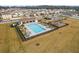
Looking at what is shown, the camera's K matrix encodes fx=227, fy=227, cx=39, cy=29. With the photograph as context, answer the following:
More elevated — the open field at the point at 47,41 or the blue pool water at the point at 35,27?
the blue pool water at the point at 35,27

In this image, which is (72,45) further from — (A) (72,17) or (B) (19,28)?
(B) (19,28)

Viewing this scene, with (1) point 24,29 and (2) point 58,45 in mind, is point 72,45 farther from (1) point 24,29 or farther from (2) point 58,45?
(1) point 24,29

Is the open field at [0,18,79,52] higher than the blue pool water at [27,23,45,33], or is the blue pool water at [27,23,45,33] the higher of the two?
the blue pool water at [27,23,45,33]

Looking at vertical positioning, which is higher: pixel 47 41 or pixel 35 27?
pixel 35 27
